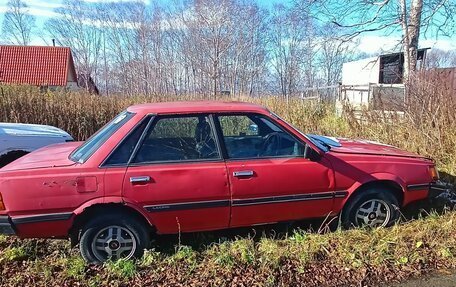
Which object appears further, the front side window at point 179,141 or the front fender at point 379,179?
the front fender at point 379,179

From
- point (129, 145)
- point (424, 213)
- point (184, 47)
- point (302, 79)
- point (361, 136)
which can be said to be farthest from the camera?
point (302, 79)

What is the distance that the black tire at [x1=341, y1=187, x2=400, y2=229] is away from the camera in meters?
3.84

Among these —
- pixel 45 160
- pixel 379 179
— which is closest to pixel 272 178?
pixel 379 179

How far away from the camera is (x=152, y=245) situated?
3.56 metres

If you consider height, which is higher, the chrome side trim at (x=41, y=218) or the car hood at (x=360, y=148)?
the car hood at (x=360, y=148)

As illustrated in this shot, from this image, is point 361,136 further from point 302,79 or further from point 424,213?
point 302,79

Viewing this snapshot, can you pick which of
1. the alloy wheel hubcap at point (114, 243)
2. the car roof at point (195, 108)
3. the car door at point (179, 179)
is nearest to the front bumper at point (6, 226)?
the alloy wheel hubcap at point (114, 243)

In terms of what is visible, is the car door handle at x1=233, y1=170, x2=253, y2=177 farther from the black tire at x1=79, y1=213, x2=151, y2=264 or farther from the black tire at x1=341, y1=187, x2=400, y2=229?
the black tire at x1=341, y1=187, x2=400, y2=229

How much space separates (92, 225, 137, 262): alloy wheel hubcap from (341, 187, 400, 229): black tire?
2.33 meters

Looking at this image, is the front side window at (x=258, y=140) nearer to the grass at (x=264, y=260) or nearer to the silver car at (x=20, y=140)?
the grass at (x=264, y=260)

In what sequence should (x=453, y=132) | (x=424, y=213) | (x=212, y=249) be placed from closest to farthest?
(x=212, y=249) < (x=424, y=213) < (x=453, y=132)

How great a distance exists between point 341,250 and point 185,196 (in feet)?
5.40

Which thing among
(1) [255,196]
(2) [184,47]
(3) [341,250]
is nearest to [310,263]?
(3) [341,250]

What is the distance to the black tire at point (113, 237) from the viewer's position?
126 inches
